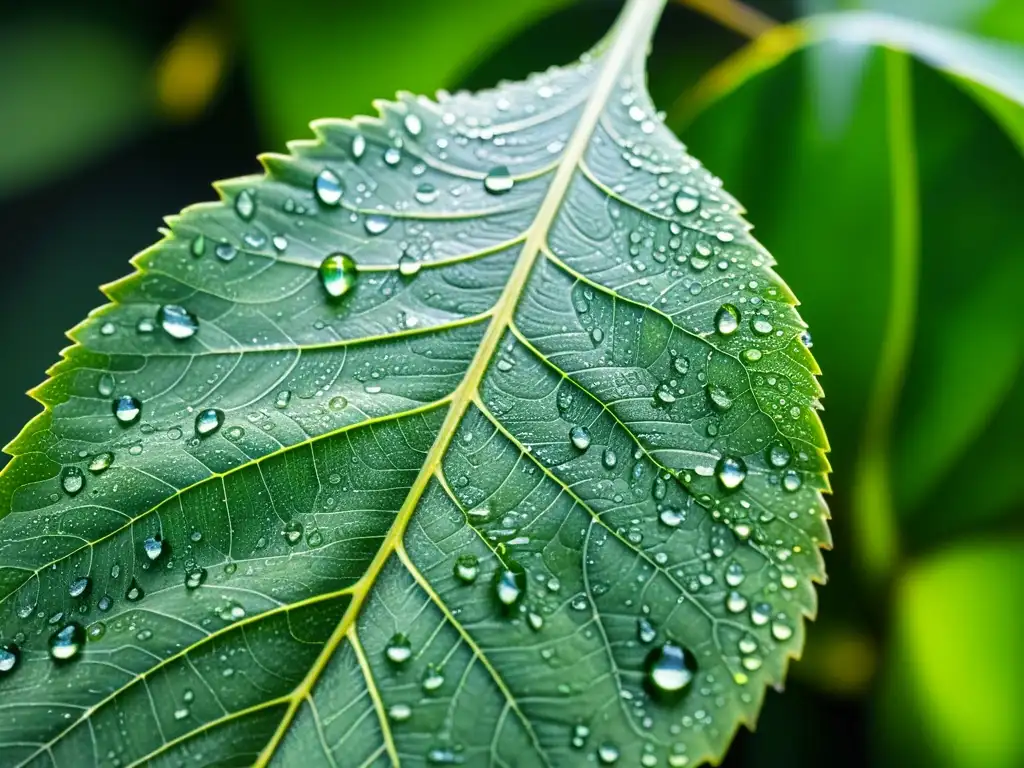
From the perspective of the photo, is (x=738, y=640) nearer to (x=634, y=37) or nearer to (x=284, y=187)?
(x=284, y=187)

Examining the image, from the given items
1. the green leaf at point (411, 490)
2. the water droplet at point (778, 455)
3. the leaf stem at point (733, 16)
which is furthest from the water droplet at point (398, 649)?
the leaf stem at point (733, 16)

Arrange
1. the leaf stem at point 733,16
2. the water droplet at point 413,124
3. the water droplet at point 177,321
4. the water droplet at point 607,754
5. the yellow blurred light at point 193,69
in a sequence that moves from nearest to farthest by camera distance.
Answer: the water droplet at point 607,754 < the water droplet at point 177,321 < the water droplet at point 413,124 < the leaf stem at point 733,16 < the yellow blurred light at point 193,69

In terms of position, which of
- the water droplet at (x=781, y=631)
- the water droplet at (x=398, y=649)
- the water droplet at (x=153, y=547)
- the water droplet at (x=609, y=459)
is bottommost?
the water droplet at (x=781, y=631)

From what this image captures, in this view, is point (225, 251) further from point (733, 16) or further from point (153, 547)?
point (733, 16)

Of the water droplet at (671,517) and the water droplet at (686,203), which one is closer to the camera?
the water droplet at (671,517)

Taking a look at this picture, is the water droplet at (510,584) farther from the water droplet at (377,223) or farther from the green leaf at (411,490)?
the water droplet at (377,223)

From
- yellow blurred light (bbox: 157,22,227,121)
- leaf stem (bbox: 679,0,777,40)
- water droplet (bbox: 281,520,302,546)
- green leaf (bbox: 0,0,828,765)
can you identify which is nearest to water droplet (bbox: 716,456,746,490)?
green leaf (bbox: 0,0,828,765)

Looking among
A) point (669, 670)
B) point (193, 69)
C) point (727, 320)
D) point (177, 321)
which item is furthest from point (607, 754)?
point (193, 69)

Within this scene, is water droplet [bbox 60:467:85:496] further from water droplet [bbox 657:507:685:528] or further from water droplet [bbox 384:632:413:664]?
water droplet [bbox 657:507:685:528]

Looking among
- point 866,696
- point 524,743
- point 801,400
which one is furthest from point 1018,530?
point 524,743

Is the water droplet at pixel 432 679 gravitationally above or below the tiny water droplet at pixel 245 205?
below
